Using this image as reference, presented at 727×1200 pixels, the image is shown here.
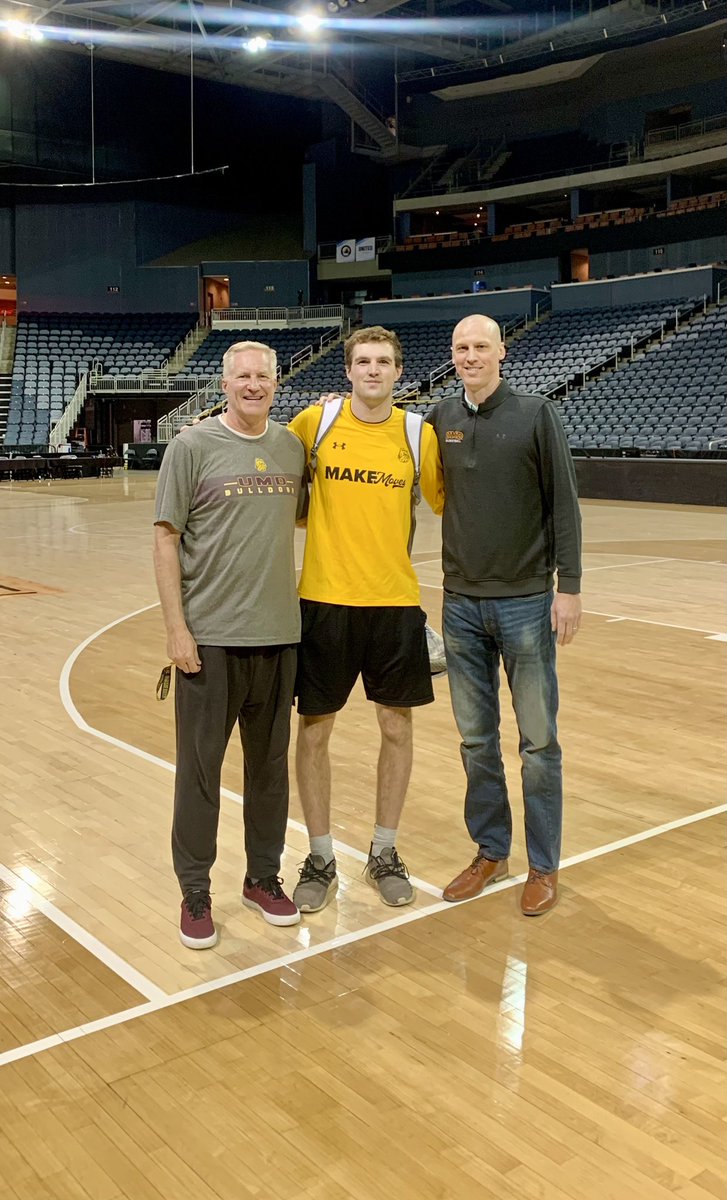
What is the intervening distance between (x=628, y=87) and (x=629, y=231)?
4.36m

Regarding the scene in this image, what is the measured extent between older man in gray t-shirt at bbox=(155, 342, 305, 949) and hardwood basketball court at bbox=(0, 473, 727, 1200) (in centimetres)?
40

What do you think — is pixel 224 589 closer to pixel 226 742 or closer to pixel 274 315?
pixel 226 742

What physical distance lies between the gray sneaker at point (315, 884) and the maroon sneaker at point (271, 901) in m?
0.05

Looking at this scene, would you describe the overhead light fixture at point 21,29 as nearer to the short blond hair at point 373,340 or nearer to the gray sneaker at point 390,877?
the short blond hair at point 373,340

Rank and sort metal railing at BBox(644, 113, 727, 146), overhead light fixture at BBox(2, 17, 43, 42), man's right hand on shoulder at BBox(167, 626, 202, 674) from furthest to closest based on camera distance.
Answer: metal railing at BBox(644, 113, 727, 146) < overhead light fixture at BBox(2, 17, 43, 42) < man's right hand on shoulder at BBox(167, 626, 202, 674)

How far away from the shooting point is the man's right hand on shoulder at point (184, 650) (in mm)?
3109

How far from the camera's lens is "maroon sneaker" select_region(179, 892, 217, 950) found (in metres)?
3.21

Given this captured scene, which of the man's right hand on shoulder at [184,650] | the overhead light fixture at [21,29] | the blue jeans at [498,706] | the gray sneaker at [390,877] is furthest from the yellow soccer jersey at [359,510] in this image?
the overhead light fixture at [21,29]

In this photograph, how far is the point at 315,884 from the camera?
3.51m

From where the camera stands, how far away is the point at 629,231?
29125 millimetres

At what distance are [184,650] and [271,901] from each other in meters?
0.87

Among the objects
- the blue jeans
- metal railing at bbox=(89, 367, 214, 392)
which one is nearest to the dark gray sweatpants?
the blue jeans

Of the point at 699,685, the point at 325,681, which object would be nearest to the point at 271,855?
the point at 325,681

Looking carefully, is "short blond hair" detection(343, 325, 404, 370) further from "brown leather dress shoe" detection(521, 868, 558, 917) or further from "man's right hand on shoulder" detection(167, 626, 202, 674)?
"brown leather dress shoe" detection(521, 868, 558, 917)
